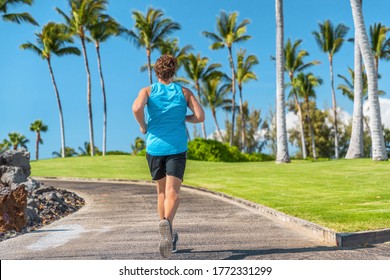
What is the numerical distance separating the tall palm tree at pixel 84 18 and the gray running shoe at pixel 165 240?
4606cm

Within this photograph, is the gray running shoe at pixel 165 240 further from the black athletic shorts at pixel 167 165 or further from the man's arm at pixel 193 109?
the man's arm at pixel 193 109

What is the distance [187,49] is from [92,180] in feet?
123

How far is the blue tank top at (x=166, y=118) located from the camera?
224 inches

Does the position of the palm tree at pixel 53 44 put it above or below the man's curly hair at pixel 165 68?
above

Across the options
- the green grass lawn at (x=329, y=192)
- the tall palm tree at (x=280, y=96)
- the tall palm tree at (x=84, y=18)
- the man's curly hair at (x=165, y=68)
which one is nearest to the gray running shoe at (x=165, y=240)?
the man's curly hair at (x=165, y=68)

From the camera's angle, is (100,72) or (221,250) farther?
(100,72)

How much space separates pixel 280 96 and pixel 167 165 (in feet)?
82.3

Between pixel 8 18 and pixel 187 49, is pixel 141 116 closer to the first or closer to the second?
pixel 8 18

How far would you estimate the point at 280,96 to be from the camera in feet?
98.8

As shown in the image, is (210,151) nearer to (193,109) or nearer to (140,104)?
(193,109)

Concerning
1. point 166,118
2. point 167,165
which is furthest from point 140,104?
point 167,165

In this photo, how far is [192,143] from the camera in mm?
44656

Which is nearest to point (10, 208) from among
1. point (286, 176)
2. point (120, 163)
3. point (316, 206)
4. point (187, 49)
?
point (316, 206)

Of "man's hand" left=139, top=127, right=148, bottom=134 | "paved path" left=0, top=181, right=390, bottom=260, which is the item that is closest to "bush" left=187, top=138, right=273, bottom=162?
"paved path" left=0, top=181, right=390, bottom=260
